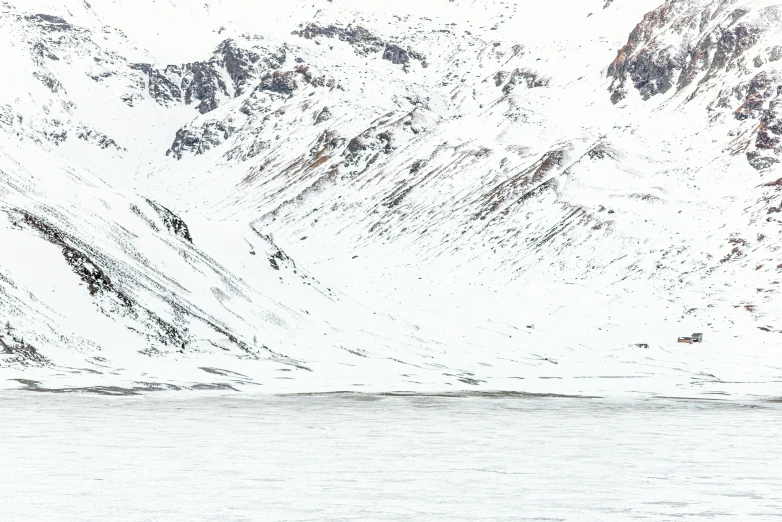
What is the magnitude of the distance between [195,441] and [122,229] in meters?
36.4

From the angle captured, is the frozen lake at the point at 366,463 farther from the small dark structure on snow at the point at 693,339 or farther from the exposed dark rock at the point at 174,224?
the small dark structure on snow at the point at 693,339

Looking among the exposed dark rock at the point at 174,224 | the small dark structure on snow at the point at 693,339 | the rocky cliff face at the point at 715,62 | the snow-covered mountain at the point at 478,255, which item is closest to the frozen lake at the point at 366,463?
the snow-covered mountain at the point at 478,255

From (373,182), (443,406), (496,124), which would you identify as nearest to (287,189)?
(373,182)

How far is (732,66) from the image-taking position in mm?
131500

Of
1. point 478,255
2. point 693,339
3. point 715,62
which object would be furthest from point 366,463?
point 715,62

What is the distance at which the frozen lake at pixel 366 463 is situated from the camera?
9.36m

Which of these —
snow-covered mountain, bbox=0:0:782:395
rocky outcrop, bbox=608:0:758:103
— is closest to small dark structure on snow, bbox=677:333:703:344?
snow-covered mountain, bbox=0:0:782:395

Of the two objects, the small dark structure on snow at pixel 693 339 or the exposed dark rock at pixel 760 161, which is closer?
the small dark structure on snow at pixel 693 339

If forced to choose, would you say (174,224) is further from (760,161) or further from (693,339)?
(760,161)

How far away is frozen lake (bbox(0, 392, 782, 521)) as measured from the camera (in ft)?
30.7

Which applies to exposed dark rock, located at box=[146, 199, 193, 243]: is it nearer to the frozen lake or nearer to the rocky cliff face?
the frozen lake

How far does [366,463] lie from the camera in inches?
508

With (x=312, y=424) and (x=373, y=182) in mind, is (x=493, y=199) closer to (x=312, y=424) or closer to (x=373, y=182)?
(x=373, y=182)

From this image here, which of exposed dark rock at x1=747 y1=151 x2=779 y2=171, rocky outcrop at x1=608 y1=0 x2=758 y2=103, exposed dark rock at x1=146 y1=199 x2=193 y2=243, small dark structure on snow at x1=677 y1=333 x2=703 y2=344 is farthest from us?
rocky outcrop at x1=608 y1=0 x2=758 y2=103
